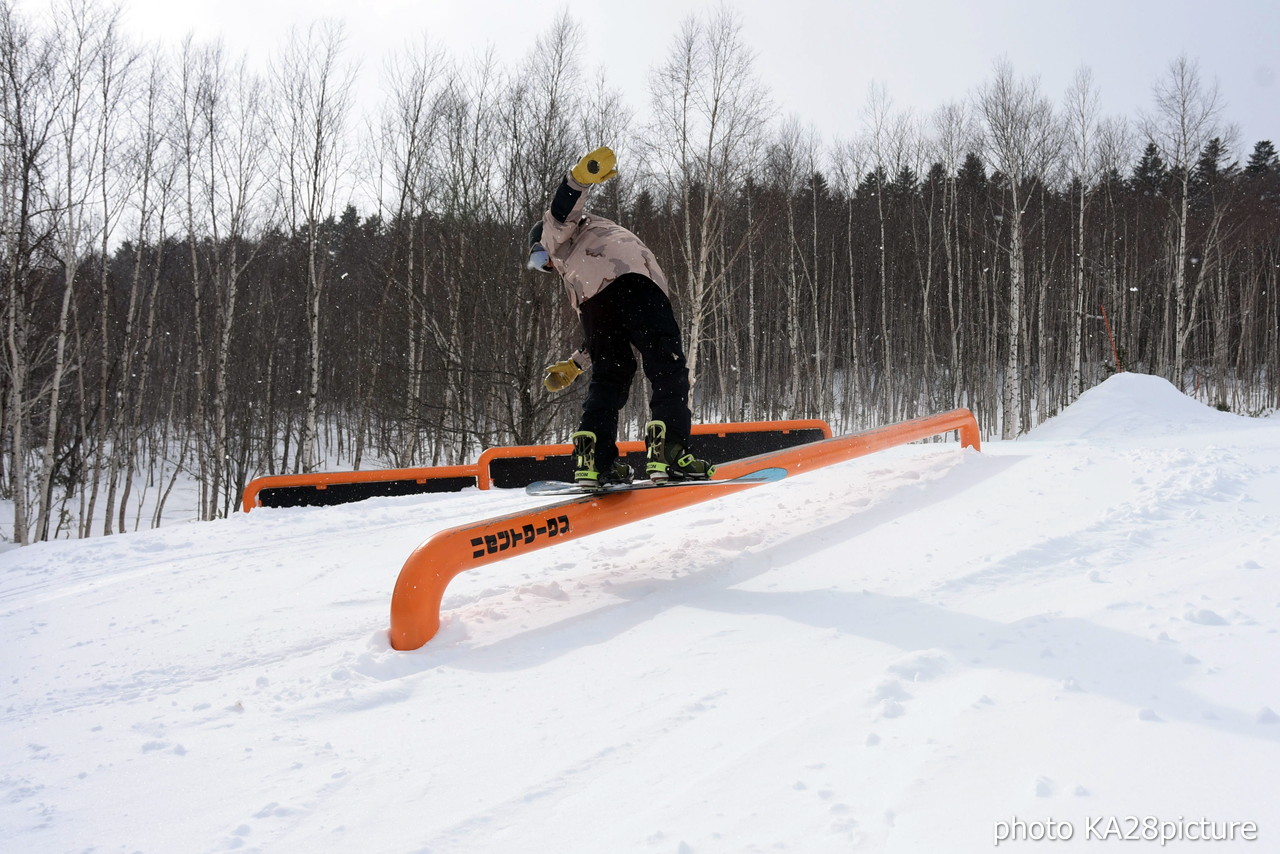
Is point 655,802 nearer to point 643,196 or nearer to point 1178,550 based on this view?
point 1178,550

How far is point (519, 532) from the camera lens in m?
2.98

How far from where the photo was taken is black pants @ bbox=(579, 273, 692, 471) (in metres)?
3.40

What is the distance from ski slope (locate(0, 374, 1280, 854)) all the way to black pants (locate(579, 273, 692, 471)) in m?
0.72

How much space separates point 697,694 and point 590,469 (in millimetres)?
1606

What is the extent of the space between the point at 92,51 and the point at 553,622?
20.6m

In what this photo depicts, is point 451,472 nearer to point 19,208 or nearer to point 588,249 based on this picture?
point 588,249

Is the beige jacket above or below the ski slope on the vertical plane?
above

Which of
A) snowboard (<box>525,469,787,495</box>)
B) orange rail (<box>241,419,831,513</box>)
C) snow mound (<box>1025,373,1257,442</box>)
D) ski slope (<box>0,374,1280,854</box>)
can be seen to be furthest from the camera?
snow mound (<box>1025,373,1257,442</box>)

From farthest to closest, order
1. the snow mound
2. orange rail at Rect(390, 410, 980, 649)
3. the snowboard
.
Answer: the snow mound → the snowboard → orange rail at Rect(390, 410, 980, 649)

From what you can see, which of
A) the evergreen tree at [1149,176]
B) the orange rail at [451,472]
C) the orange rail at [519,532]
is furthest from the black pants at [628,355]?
the evergreen tree at [1149,176]

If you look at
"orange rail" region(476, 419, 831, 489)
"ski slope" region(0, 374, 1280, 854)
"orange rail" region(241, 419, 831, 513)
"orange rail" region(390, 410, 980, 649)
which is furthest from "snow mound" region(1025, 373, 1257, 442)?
"orange rail" region(390, 410, 980, 649)

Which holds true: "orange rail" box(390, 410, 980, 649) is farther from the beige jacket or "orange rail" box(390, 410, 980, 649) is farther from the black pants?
the beige jacket

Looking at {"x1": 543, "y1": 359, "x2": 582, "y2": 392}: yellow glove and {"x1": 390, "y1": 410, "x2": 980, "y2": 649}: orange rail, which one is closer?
{"x1": 390, "y1": 410, "x2": 980, "y2": 649}: orange rail

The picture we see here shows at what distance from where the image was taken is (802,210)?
94.0 ft
